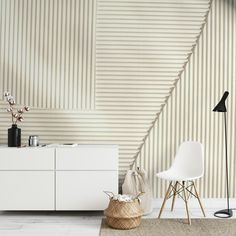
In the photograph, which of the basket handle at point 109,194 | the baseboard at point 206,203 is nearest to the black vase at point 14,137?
the basket handle at point 109,194

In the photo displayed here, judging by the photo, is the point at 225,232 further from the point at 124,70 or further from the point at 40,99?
the point at 40,99

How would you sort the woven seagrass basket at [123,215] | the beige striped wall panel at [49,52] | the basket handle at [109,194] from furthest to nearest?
the beige striped wall panel at [49,52]
the basket handle at [109,194]
the woven seagrass basket at [123,215]

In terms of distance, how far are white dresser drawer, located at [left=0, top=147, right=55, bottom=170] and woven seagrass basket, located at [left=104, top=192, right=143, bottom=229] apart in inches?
34.2

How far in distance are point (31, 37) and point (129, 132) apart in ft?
5.72

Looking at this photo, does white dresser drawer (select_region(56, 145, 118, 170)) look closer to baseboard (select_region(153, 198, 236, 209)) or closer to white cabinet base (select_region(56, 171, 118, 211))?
white cabinet base (select_region(56, 171, 118, 211))

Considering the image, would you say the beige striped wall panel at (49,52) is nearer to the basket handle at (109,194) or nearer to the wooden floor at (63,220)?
the basket handle at (109,194)

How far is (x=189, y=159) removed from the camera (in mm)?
4402

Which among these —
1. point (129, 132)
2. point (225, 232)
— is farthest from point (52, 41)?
point (225, 232)

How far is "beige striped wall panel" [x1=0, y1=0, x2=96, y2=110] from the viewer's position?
15.0ft

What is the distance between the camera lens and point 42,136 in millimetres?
4586

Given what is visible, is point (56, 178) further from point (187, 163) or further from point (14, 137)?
point (187, 163)

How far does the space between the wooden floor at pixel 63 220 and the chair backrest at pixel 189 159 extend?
49 centimetres

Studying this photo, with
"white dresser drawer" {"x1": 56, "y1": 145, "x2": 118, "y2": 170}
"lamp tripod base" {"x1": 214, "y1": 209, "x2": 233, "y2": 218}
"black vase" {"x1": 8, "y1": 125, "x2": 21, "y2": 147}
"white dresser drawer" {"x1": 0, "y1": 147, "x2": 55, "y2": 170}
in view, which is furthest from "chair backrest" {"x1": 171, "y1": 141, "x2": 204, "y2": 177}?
"black vase" {"x1": 8, "y1": 125, "x2": 21, "y2": 147}

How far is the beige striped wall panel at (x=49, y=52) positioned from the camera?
4586mm
